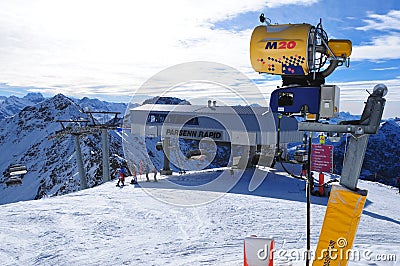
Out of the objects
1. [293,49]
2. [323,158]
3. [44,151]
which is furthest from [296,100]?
[44,151]

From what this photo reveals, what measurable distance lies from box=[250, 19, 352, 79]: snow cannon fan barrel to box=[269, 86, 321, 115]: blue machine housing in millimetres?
273

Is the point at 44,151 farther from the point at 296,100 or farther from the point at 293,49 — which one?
the point at 293,49

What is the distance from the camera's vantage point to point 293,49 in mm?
4715

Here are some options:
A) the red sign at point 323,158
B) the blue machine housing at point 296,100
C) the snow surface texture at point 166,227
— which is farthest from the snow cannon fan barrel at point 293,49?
the red sign at point 323,158

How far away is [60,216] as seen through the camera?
12.7 metres

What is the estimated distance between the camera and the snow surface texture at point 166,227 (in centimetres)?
900

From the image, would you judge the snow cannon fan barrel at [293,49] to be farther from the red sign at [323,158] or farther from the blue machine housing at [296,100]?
the red sign at [323,158]

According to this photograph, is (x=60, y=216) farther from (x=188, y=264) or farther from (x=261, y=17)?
(x=261, y=17)

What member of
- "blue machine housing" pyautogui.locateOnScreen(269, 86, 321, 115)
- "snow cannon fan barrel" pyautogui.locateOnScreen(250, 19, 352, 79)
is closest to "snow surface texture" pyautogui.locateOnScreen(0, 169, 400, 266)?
"blue machine housing" pyautogui.locateOnScreen(269, 86, 321, 115)

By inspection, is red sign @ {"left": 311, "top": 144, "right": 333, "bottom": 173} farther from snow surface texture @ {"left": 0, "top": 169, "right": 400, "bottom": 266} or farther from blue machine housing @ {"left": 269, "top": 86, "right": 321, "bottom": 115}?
blue machine housing @ {"left": 269, "top": 86, "right": 321, "bottom": 115}

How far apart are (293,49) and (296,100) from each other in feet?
2.58

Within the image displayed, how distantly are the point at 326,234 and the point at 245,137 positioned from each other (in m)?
18.6

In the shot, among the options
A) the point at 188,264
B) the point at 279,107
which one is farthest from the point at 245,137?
the point at 279,107

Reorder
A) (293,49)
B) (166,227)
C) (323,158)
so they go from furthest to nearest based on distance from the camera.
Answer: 1. (323,158)
2. (166,227)
3. (293,49)
